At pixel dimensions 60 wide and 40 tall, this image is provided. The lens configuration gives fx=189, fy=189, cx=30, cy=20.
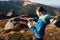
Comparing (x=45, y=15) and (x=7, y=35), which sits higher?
(x=45, y=15)

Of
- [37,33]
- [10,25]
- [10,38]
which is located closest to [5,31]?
[10,25]

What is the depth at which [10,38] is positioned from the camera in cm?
1752

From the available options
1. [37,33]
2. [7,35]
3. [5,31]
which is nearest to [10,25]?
[5,31]

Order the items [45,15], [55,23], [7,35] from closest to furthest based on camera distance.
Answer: [45,15] < [7,35] < [55,23]

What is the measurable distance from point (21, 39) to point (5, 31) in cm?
344

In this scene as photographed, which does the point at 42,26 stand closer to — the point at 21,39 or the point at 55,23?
the point at 21,39

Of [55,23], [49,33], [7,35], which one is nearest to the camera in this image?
[7,35]

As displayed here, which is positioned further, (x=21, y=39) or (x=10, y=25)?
(x=10, y=25)

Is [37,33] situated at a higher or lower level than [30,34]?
higher

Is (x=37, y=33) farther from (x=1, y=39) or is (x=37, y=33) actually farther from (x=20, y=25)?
(x=20, y=25)

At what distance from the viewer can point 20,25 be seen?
20.8 m

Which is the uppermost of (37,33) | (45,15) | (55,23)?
(45,15)

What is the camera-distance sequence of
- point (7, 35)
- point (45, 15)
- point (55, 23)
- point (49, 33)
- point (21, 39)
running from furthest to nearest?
point (55, 23)
point (49, 33)
point (7, 35)
point (21, 39)
point (45, 15)

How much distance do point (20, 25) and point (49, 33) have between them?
11.0 ft
